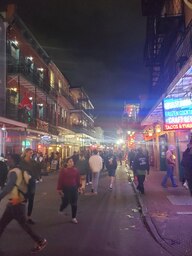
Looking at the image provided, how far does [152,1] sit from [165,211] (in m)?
13.0

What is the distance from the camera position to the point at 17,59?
891 inches

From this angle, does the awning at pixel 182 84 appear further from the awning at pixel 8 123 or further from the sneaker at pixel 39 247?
the awning at pixel 8 123

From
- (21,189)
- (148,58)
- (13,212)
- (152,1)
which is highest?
(152,1)

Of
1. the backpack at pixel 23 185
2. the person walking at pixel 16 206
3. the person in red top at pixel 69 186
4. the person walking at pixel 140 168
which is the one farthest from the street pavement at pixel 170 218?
the backpack at pixel 23 185

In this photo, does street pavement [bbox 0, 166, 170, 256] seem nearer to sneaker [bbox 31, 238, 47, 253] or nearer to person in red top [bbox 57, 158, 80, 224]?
sneaker [bbox 31, 238, 47, 253]

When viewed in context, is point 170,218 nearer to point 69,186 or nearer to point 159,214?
point 159,214

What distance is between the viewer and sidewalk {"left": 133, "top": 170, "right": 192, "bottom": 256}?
5689mm

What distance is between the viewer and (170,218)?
7.64m

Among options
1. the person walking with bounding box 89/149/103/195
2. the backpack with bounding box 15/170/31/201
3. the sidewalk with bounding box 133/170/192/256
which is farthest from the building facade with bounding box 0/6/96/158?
the backpack with bounding box 15/170/31/201

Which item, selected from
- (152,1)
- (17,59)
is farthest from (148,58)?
(17,59)

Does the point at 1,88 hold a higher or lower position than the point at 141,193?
higher

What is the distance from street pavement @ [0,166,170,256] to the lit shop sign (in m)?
3.08

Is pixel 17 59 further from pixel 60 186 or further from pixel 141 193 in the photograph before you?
pixel 60 186

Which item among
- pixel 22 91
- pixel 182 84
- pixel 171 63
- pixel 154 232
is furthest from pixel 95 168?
pixel 22 91
